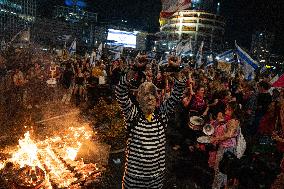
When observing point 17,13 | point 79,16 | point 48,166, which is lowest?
point 48,166

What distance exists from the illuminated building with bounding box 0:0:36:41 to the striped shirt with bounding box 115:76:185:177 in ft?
390

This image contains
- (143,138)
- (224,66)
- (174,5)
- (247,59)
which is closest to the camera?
(143,138)

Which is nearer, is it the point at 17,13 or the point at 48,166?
the point at 48,166

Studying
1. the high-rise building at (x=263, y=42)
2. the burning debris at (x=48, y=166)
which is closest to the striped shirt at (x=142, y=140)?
the burning debris at (x=48, y=166)

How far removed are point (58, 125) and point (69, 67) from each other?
317 inches

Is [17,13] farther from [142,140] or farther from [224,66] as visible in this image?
[142,140]

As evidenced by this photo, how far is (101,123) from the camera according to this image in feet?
32.8

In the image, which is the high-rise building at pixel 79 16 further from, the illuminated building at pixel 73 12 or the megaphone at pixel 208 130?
→ the megaphone at pixel 208 130

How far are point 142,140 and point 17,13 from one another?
14219 centimetres

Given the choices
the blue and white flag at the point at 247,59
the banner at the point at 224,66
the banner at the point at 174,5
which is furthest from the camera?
the banner at the point at 224,66

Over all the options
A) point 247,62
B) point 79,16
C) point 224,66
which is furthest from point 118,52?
point 79,16

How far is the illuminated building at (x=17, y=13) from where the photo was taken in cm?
11856

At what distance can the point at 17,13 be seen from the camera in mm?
130875

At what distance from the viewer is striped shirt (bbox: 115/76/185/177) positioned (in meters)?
3.77
